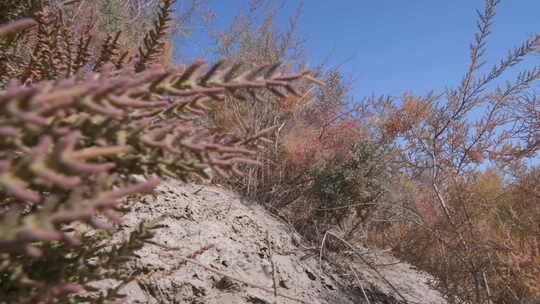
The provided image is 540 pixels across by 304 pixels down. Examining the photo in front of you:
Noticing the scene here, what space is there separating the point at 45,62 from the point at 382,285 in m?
2.81

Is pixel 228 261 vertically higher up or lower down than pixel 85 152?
lower down

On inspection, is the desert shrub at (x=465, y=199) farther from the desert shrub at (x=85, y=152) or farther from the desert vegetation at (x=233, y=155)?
the desert shrub at (x=85, y=152)

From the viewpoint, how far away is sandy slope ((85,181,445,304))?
4.72 ft

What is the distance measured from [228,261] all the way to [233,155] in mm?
1223

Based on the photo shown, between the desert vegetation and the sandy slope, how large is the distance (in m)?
0.21

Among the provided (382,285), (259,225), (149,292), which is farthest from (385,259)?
(149,292)

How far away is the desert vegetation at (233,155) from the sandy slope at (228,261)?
0.21 meters

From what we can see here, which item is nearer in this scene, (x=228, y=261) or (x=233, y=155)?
(x=233, y=155)

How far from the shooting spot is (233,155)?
73 centimetres

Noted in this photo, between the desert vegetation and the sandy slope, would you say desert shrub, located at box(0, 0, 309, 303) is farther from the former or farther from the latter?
the sandy slope

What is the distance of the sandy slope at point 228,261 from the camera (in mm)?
1438

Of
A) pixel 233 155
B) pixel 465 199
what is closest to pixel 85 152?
pixel 233 155

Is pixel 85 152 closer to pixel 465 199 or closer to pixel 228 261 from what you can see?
pixel 228 261

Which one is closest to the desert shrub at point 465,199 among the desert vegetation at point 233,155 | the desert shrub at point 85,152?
the desert vegetation at point 233,155
